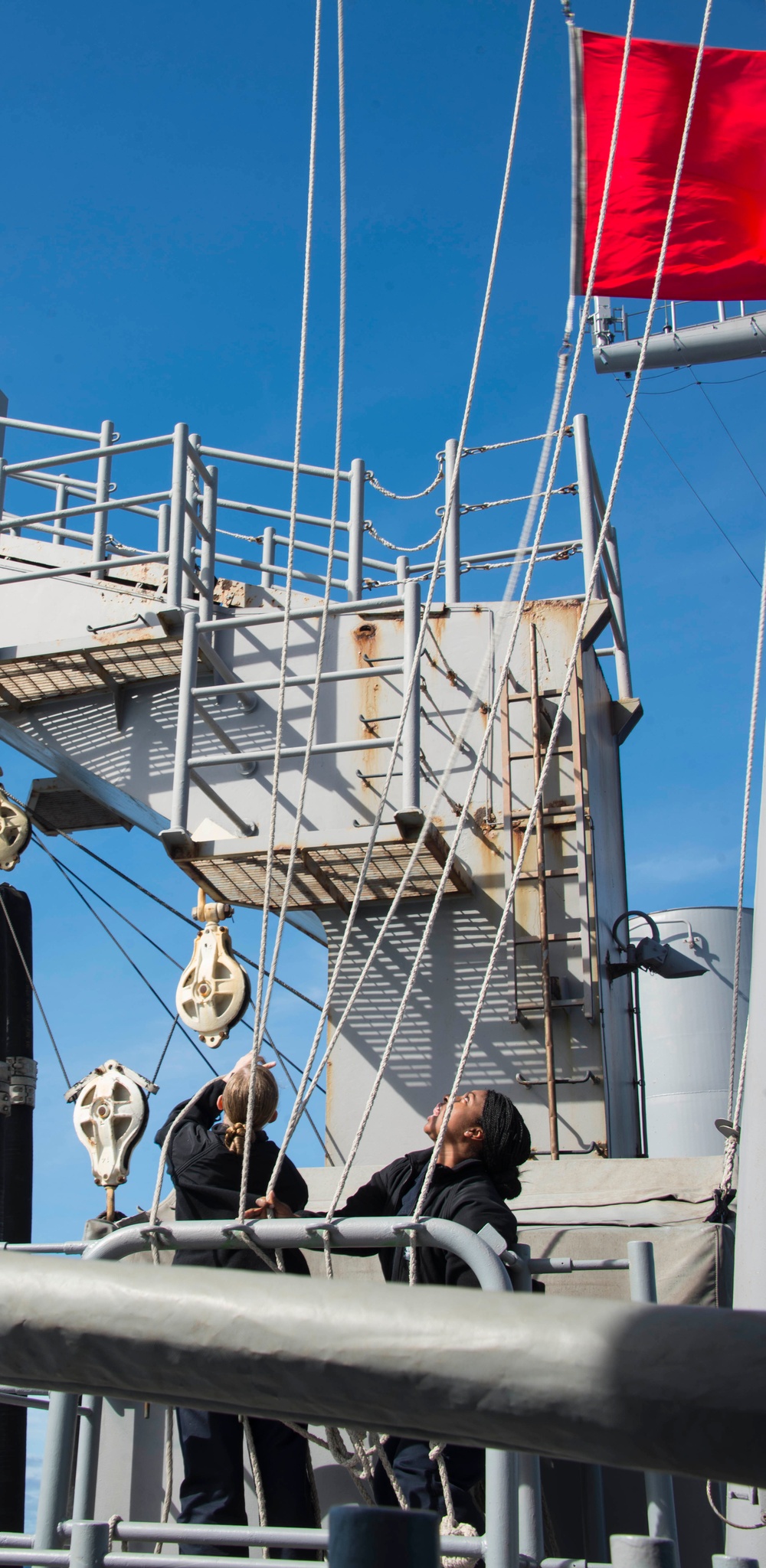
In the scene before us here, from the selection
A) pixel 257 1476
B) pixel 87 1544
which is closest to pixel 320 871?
pixel 257 1476

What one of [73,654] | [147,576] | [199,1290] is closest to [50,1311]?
[199,1290]

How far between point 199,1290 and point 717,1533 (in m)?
3.72

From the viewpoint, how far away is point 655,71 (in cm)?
754

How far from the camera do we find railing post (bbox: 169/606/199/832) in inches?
301

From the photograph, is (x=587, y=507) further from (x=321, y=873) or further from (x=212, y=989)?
(x=212, y=989)

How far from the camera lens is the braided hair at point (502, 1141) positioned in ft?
12.8

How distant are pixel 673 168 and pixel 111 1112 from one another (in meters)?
6.08

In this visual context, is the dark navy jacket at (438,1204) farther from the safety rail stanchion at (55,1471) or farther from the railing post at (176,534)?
the railing post at (176,534)

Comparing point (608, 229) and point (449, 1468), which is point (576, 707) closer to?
point (608, 229)

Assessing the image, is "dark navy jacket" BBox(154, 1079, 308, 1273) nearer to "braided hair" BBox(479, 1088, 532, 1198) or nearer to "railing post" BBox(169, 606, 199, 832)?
"braided hair" BBox(479, 1088, 532, 1198)

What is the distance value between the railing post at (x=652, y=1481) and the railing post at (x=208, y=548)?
5.80 metres

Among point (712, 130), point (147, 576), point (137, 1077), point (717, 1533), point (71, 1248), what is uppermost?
point (712, 130)

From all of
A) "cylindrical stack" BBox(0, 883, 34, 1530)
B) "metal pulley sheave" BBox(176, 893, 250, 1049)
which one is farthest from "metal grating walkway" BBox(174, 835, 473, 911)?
"cylindrical stack" BBox(0, 883, 34, 1530)

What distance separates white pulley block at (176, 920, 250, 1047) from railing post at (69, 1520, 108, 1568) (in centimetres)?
416
